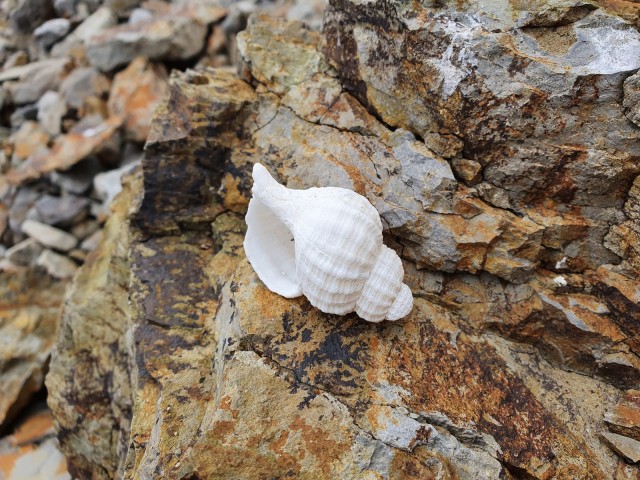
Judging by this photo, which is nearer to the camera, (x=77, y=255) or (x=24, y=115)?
(x=77, y=255)

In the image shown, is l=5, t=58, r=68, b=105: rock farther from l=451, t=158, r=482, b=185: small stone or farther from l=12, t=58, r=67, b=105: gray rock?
l=451, t=158, r=482, b=185: small stone

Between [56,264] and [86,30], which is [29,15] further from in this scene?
[56,264]

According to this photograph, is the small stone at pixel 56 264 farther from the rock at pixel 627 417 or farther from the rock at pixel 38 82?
the rock at pixel 627 417

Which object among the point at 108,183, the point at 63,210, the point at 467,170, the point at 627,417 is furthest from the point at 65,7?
the point at 627,417

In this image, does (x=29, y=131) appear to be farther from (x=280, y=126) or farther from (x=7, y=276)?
(x=280, y=126)

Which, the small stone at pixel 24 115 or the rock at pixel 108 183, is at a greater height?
the rock at pixel 108 183

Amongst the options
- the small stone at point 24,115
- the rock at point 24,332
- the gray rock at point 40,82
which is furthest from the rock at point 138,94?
the rock at point 24,332

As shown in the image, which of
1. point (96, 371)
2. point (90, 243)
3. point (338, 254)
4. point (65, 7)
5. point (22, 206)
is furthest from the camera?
point (65, 7)

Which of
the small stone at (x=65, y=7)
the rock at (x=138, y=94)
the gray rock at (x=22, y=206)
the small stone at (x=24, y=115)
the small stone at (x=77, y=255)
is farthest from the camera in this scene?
the small stone at (x=65, y=7)
